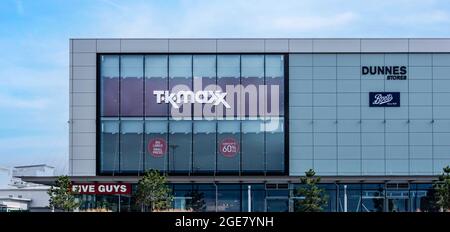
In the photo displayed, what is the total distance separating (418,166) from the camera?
6938 centimetres

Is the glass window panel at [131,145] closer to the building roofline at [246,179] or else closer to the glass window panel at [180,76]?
the building roofline at [246,179]

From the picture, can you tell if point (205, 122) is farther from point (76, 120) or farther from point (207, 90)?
point (76, 120)

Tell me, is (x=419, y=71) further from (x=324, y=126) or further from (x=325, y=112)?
(x=324, y=126)

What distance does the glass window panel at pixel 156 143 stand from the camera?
69438 millimetres

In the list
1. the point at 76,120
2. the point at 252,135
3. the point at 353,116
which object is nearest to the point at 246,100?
the point at 252,135

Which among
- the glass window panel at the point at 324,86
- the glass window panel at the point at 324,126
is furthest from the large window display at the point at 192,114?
the glass window panel at the point at 324,126

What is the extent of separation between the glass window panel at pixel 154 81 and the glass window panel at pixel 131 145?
1.80m

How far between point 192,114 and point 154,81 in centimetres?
482

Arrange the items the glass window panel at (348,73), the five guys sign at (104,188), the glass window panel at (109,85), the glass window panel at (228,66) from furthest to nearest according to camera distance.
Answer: the glass window panel at (109,85) < the glass window panel at (228,66) < the glass window panel at (348,73) < the five guys sign at (104,188)

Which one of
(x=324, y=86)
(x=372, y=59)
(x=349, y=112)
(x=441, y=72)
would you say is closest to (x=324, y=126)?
(x=349, y=112)

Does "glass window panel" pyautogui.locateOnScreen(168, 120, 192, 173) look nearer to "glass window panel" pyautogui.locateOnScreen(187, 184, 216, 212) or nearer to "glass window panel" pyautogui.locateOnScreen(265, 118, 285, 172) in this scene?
"glass window panel" pyautogui.locateOnScreen(187, 184, 216, 212)

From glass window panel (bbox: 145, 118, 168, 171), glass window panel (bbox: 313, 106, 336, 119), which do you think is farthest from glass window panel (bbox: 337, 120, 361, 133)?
glass window panel (bbox: 145, 118, 168, 171)

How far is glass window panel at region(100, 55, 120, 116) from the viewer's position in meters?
70.6

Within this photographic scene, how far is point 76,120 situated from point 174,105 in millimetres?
9680
